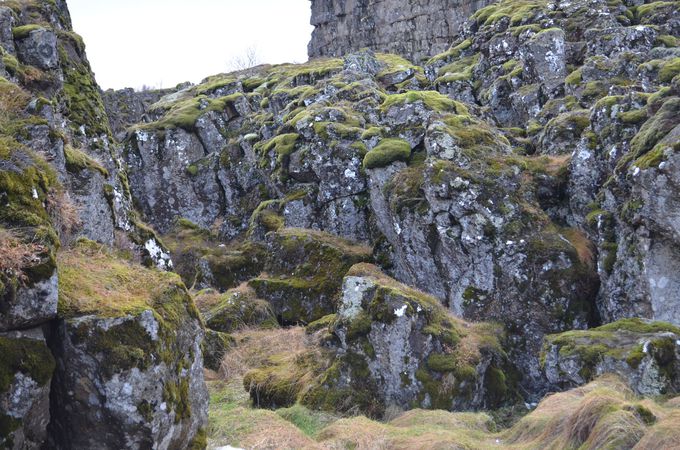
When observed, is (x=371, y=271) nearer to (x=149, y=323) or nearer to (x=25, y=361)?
(x=149, y=323)

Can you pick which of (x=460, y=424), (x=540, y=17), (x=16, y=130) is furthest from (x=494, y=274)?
(x=540, y=17)

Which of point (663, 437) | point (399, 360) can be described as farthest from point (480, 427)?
point (663, 437)

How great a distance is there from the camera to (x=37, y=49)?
22.3 meters

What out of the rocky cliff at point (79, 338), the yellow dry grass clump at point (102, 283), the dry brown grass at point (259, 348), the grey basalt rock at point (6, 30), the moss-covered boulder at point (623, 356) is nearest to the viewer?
the rocky cliff at point (79, 338)

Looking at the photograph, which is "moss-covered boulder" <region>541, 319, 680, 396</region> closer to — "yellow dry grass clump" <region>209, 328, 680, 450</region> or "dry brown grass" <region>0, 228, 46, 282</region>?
"yellow dry grass clump" <region>209, 328, 680, 450</region>

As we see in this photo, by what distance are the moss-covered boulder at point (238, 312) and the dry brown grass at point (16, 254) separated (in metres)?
16.0

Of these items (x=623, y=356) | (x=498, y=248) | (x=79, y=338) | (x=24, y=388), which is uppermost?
(x=79, y=338)

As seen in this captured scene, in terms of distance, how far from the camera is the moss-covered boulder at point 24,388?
7.15 meters

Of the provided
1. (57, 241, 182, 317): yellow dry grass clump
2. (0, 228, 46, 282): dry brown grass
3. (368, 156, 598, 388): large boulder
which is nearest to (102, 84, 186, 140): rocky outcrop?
(368, 156, 598, 388): large boulder

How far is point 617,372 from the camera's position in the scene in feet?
42.6

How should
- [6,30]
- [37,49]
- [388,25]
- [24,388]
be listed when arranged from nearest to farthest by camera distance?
[24,388] < [6,30] < [37,49] < [388,25]

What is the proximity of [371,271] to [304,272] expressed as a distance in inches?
166

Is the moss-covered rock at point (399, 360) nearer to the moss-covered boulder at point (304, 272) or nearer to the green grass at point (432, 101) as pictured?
the moss-covered boulder at point (304, 272)

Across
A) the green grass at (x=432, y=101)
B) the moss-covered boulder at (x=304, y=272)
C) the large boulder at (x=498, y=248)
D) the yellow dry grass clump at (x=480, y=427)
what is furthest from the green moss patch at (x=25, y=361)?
the green grass at (x=432, y=101)
